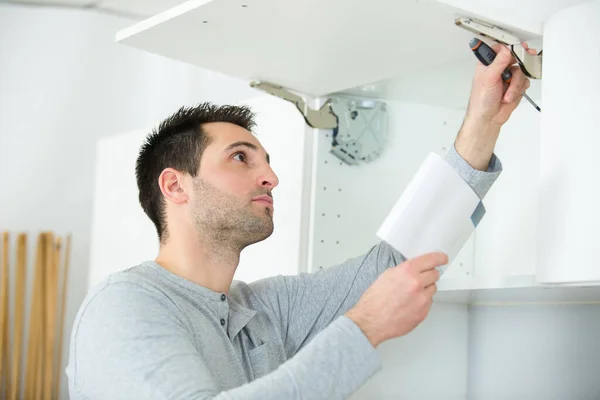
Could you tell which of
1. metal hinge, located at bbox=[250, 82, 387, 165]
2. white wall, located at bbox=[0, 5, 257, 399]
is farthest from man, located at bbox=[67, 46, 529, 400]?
white wall, located at bbox=[0, 5, 257, 399]

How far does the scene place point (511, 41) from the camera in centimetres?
102

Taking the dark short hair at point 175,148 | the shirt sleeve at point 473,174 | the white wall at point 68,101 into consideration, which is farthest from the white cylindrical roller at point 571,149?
the white wall at point 68,101

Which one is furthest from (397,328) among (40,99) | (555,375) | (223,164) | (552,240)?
(40,99)

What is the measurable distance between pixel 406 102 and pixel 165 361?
771 millimetres

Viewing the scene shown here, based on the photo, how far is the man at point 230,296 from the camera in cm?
90

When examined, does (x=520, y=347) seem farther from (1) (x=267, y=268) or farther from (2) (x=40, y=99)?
(2) (x=40, y=99)

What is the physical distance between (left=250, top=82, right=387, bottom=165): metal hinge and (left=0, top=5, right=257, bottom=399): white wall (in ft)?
4.41

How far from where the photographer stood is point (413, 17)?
1.04 metres

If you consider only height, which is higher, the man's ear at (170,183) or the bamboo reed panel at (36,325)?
the man's ear at (170,183)

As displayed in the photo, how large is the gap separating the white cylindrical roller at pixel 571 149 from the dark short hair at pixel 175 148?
591mm

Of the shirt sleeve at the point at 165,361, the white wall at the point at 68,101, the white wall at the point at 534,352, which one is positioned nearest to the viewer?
the shirt sleeve at the point at 165,361

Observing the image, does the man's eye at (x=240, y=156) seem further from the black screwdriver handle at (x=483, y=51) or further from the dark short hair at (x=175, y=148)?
the black screwdriver handle at (x=483, y=51)

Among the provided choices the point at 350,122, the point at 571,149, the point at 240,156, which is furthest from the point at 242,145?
the point at 571,149

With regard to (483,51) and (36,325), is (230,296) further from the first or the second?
(36,325)
